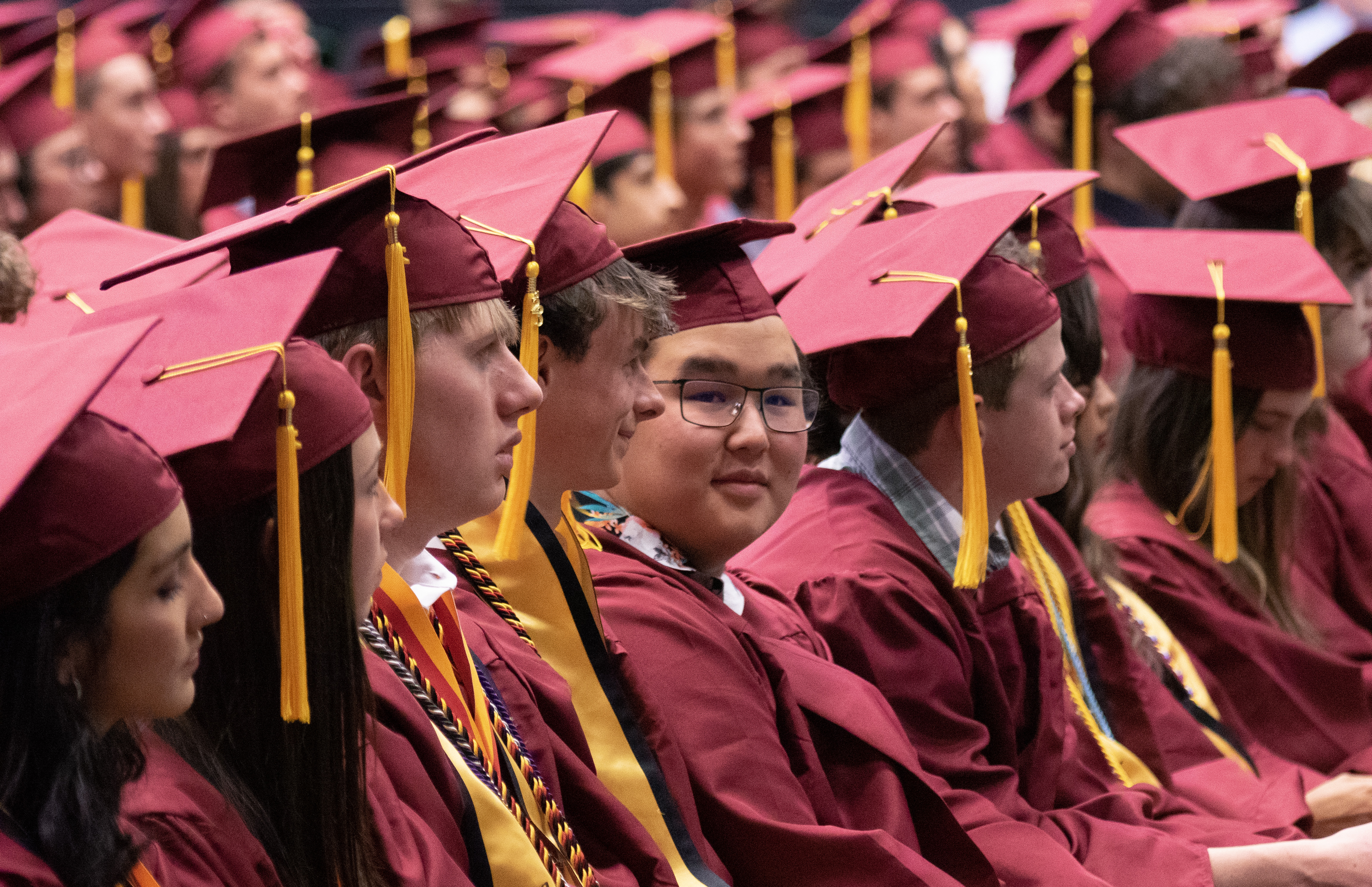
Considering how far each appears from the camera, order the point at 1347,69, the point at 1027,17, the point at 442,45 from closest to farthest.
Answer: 1. the point at 1347,69
2. the point at 1027,17
3. the point at 442,45

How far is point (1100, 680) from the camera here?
9.62 feet

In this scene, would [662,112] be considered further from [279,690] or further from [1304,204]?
[279,690]

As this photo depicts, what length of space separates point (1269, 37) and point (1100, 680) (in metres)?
4.40

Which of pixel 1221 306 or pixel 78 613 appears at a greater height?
pixel 78 613

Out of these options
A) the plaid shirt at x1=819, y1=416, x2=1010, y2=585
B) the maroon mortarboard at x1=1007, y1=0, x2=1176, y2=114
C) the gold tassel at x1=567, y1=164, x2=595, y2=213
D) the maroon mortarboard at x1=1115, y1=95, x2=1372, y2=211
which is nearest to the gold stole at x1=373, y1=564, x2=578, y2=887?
the plaid shirt at x1=819, y1=416, x2=1010, y2=585

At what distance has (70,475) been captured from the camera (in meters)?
1.22

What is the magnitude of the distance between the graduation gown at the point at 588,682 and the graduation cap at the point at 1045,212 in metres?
1.20

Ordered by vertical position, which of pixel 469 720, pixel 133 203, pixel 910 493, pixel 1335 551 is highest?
pixel 469 720

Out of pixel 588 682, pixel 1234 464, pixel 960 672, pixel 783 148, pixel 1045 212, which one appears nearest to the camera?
pixel 588 682

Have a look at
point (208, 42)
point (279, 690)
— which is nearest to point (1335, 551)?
point (279, 690)

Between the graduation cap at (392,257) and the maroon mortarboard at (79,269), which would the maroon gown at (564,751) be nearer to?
the graduation cap at (392,257)

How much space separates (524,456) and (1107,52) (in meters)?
3.81

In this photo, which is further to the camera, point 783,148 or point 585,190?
point 783,148

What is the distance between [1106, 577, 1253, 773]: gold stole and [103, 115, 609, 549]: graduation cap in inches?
61.1
